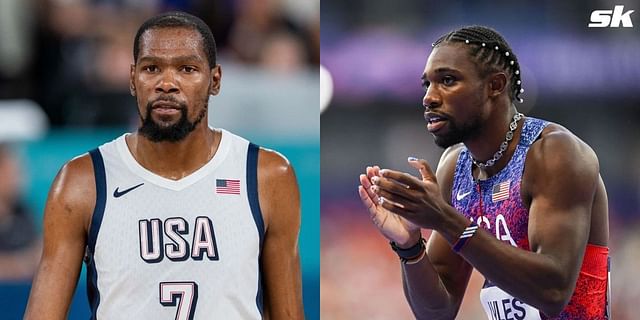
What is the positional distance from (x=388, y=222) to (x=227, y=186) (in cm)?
68

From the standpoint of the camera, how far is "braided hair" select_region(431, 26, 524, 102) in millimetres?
4152

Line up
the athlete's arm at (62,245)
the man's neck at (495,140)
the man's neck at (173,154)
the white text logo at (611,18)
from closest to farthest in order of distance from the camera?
1. the athlete's arm at (62,245)
2. the man's neck at (173,154)
3. the man's neck at (495,140)
4. the white text logo at (611,18)

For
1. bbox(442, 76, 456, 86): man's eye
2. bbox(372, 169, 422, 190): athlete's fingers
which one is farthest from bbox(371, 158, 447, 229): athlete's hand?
bbox(442, 76, 456, 86): man's eye

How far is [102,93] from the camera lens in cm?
650

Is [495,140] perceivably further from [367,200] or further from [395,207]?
[395,207]

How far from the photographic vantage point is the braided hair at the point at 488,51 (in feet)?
13.6

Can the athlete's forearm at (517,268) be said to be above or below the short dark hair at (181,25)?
below

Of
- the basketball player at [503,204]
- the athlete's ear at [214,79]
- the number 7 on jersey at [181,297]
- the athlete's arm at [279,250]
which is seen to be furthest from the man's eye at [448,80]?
the number 7 on jersey at [181,297]

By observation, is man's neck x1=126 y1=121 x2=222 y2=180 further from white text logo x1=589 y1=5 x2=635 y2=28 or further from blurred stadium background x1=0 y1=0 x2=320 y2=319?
white text logo x1=589 y1=5 x2=635 y2=28

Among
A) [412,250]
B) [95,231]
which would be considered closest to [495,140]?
[412,250]

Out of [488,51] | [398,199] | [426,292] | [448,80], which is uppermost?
[488,51]

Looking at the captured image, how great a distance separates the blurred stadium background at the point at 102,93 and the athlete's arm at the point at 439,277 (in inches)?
43.8

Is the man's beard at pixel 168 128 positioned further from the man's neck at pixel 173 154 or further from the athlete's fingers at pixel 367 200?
the athlete's fingers at pixel 367 200

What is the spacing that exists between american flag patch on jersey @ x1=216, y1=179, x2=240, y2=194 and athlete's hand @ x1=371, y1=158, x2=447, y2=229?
1.68 ft
